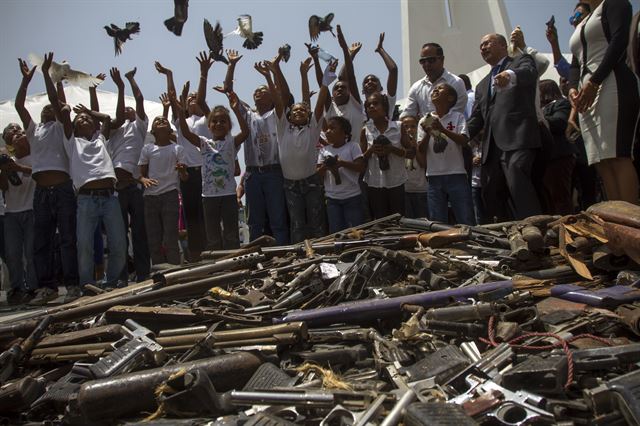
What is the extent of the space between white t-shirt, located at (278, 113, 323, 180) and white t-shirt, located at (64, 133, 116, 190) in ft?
7.69

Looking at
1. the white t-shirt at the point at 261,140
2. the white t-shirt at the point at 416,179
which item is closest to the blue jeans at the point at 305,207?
the white t-shirt at the point at 261,140

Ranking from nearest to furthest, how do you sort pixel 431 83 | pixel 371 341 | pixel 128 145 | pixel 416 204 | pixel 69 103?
pixel 371 341 → pixel 431 83 → pixel 416 204 → pixel 128 145 → pixel 69 103

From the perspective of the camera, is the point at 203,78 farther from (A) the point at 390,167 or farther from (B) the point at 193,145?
(A) the point at 390,167

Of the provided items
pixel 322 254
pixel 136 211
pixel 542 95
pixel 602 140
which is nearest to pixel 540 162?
pixel 602 140

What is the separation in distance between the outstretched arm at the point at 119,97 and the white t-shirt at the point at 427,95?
4272 mm

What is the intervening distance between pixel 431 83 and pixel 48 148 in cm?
541

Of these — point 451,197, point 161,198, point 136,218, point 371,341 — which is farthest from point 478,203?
point 136,218

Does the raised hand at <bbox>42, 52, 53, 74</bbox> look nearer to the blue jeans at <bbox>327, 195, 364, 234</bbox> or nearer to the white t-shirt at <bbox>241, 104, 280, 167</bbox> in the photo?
the white t-shirt at <bbox>241, 104, 280, 167</bbox>

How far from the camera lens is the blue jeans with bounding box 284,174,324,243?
6.64m

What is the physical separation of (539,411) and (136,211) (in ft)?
22.1

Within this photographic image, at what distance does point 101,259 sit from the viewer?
879 centimetres

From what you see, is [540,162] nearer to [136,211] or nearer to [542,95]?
[542,95]

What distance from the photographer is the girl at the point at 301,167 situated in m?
6.65

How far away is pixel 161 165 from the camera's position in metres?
7.32
